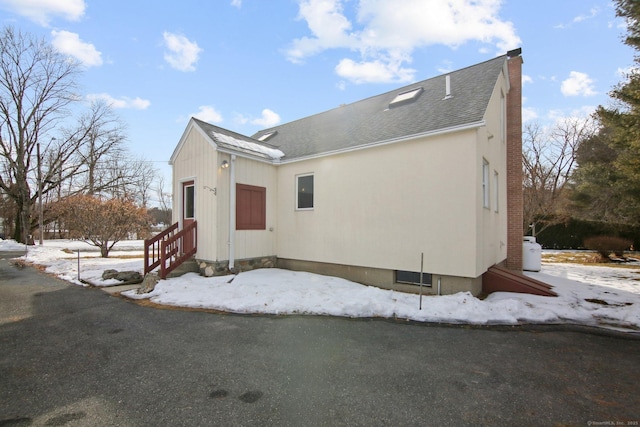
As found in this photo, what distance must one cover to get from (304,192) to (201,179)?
318 centimetres

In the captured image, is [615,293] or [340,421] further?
[615,293]

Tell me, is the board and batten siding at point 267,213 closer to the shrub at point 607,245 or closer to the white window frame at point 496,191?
the white window frame at point 496,191

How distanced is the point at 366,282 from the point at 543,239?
20432 mm

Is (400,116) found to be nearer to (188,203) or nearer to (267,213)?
(267,213)

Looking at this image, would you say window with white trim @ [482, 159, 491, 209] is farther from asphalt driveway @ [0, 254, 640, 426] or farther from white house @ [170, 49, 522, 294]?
asphalt driveway @ [0, 254, 640, 426]

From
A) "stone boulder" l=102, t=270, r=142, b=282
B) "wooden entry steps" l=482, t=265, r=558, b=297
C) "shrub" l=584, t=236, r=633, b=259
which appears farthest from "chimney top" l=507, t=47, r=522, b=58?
"stone boulder" l=102, t=270, r=142, b=282

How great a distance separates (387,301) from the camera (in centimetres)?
607

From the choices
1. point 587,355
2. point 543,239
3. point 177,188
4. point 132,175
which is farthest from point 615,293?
point 132,175

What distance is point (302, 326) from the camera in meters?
4.88

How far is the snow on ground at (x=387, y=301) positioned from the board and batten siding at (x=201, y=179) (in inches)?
43.1

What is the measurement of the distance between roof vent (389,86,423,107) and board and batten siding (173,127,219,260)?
20.7ft

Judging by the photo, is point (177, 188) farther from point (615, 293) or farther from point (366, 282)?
point (615, 293)

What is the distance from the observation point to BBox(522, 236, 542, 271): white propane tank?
10.3 meters

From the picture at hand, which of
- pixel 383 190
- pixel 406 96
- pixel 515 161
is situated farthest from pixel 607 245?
pixel 383 190
